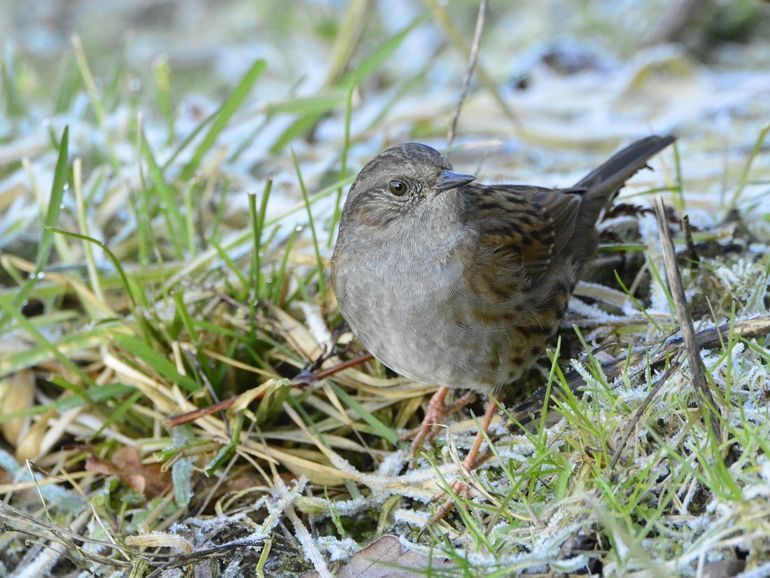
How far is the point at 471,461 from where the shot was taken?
9.86ft

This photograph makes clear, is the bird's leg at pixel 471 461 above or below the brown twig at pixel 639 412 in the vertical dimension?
below

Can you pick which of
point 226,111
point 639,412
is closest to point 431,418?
point 639,412

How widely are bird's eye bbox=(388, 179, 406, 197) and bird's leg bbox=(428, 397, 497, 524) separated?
775mm

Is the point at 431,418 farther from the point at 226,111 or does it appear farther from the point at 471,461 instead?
the point at 226,111

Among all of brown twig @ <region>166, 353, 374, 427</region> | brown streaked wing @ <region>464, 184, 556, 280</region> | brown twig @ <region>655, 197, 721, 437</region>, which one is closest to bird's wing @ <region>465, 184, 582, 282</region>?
brown streaked wing @ <region>464, 184, 556, 280</region>

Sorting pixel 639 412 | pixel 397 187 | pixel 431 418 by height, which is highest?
pixel 397 187

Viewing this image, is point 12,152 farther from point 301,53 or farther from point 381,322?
point 301,53

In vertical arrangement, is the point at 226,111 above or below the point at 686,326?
above

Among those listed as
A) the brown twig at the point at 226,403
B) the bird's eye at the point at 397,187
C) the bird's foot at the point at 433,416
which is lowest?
the bird's foot at the point at 433,416

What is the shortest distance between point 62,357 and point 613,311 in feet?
6.92

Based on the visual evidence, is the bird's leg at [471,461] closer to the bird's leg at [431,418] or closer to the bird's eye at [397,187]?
the bird's leg at [431,418]

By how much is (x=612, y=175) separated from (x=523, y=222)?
20.5 inches

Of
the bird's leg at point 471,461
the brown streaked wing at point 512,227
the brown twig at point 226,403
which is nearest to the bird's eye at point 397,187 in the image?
the brown streaked wing at point 512,227

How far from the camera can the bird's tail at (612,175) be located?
12.0ft
